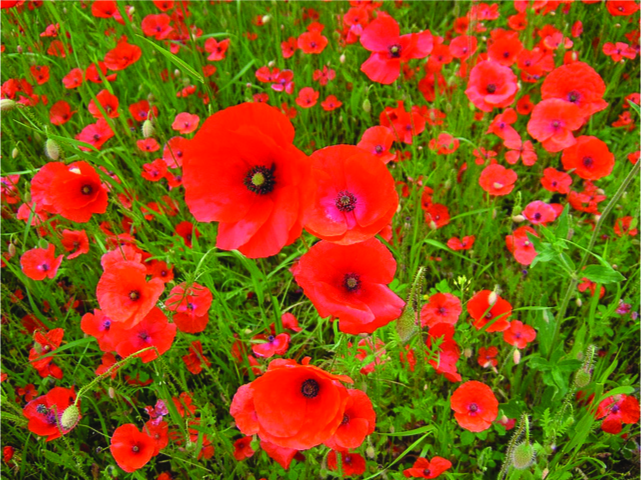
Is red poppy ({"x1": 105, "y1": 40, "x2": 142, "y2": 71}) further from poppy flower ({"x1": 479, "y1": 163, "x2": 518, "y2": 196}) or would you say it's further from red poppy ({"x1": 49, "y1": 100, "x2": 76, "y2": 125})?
poppy flower ({"x1": 479, "y1": 163, "x2": 518, "y2": 196})

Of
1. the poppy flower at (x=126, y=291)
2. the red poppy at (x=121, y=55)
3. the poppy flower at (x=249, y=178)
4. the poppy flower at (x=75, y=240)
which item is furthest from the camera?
the red poppy at (x=121, y=55)

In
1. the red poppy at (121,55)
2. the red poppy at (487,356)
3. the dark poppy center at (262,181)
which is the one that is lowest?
the red poppy at (487,356)

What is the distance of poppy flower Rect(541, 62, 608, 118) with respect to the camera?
2.35 m

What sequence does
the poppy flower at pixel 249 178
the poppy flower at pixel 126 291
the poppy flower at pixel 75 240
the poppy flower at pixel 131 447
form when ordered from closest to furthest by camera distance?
the poppy flower at pixel 249 178
the poppy flower at pixel 126 291
the poppy flower at pixel 131 447
the poppy flower at pixel 75 240

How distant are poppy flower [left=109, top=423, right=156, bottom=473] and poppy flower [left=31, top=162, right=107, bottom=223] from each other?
31.2 inches

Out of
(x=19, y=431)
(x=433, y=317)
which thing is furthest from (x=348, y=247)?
A: (x=19, y=431)

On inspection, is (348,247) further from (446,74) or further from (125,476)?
(446,74)

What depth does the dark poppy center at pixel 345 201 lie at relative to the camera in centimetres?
122

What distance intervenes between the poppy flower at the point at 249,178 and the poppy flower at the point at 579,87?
1.83 metres

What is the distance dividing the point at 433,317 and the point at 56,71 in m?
3.34

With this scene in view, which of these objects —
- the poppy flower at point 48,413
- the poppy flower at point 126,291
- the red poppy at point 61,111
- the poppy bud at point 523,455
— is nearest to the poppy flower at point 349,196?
the poppy flower at point 126,291

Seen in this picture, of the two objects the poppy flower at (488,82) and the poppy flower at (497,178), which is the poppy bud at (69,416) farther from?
the poppy flower at (488,82)

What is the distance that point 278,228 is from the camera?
1.16 m

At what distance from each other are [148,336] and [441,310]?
42.7 inches
